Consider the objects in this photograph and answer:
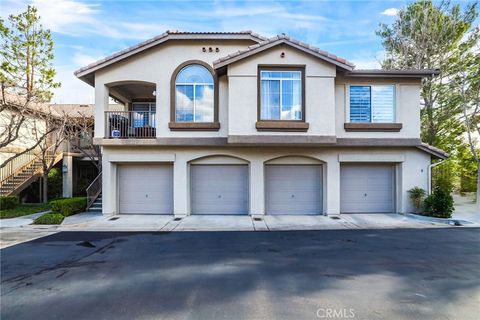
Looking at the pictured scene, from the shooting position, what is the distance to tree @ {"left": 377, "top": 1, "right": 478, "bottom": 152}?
17203 mm

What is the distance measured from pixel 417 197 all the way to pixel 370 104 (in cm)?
467

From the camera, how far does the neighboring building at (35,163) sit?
1499 cm

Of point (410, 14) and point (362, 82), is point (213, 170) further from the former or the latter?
point (410, 14)

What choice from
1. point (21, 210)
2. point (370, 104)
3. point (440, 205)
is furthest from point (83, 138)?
point (440, 205)

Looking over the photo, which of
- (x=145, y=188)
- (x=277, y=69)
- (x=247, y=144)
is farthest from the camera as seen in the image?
(x=145, y=188)

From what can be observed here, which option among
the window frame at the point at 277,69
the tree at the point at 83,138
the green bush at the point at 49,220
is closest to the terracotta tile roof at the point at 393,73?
the window frame at the point at 277,69

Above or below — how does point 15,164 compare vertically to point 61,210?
above

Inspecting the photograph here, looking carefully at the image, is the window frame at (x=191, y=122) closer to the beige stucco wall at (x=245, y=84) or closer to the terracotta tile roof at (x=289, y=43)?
the beige stucco wall at (x=245, y=84)

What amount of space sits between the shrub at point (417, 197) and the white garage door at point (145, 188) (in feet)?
36.3

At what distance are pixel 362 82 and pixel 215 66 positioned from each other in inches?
262

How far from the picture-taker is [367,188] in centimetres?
1277

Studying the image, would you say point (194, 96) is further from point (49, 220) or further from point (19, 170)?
point (19, 170)

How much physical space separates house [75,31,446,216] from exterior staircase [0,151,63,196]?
6.38 m

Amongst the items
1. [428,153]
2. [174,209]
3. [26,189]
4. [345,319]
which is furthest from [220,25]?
[26,189]
